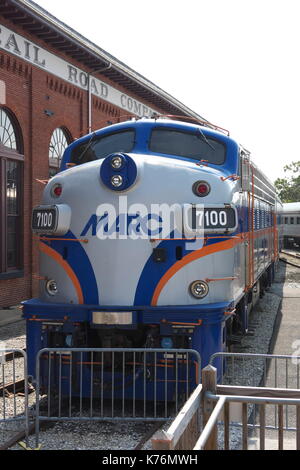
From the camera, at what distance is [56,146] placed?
19.0 metres

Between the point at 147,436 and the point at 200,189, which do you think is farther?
the point at 200,189

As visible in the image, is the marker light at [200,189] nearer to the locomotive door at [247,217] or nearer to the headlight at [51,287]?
the locomotive door at [247,217]

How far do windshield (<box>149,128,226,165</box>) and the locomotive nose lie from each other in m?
0.92

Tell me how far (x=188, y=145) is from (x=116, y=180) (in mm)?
1383

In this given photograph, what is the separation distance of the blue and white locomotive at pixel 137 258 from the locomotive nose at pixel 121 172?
1cm

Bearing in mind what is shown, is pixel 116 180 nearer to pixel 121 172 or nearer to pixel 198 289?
pixel 121 172

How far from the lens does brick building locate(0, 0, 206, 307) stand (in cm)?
1603

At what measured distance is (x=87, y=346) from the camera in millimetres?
6770

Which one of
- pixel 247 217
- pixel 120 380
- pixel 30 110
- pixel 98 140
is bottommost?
pixel 120 380

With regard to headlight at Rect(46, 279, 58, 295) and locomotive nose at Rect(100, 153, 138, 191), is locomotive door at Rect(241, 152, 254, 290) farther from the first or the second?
headlight at Rect(46, 279, 58, 295)

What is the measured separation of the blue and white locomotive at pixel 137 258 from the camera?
21.2 ft

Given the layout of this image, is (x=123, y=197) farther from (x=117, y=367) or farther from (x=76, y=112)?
(x=76, y=112)

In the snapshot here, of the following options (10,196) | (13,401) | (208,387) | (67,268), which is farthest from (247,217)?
(10,196)

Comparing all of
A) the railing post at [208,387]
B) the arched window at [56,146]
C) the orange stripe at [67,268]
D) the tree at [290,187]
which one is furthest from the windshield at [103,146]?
the tree at [290,187]
